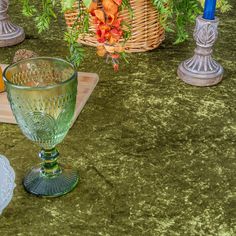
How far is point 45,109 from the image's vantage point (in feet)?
2.39

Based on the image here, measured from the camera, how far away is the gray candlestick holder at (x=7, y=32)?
126 cm

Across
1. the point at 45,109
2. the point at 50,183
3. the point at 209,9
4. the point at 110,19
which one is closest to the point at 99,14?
the point at 110,19

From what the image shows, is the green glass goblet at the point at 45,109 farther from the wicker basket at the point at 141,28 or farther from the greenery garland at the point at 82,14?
the wicker basket at the point at 141,28

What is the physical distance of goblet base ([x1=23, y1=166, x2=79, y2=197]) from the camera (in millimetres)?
780

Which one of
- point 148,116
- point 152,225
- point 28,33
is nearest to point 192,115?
point 148,116

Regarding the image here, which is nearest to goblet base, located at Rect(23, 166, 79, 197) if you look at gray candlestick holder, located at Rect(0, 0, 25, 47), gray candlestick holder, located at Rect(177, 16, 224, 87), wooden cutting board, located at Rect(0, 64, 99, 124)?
wooden cutting board, located at Rect(0, 64, 99, 124)

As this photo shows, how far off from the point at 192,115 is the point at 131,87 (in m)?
0.17

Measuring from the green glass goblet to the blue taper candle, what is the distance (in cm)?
43

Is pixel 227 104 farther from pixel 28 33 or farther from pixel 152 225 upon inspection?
pixel 28 33

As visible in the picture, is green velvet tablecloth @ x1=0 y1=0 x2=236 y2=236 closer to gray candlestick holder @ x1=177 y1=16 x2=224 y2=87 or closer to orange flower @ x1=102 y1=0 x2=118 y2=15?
gray candlestick holder @ x1=177 y1=16 x2=224 y2=87

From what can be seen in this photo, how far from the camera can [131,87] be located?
43.0 inches

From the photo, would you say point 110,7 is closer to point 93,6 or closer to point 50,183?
point 93,6

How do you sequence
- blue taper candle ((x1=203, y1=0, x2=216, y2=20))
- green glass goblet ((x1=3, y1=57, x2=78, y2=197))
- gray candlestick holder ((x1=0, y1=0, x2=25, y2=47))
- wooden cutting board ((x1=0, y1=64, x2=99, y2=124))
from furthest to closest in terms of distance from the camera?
gray candlestick holder ((x1=0, y1=0, x2=25, y2=47)) → blue taper candle ((x1=203, y1=0, x2=216, y2=20)) → wooden cutting board ((x1=0, y1=64, x2=99, y2=124)) → green glass goblet ((x1=3, y1=57, x2=78, y2=197))

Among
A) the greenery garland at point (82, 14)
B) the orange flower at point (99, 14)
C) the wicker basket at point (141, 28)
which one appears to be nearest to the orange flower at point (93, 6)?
the orange flower at point (99, 14)
